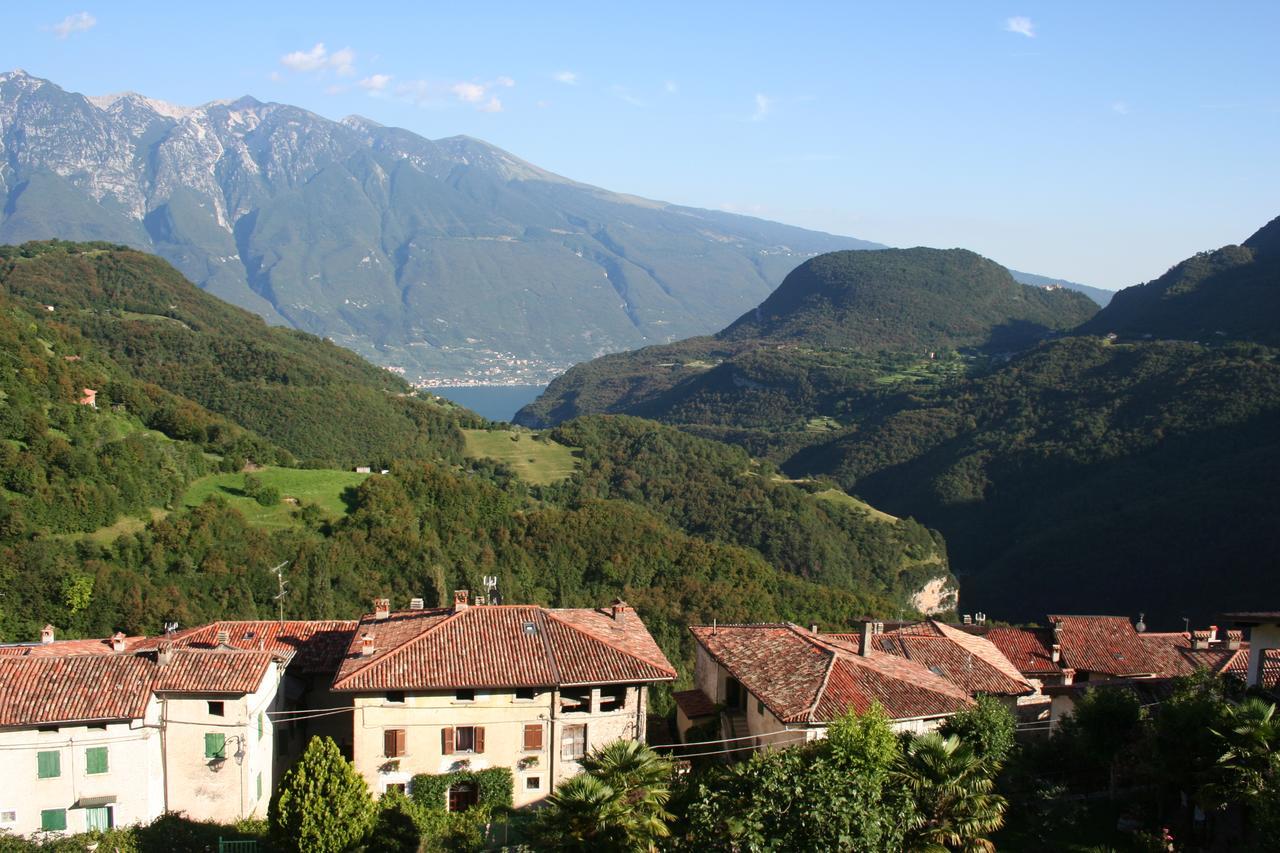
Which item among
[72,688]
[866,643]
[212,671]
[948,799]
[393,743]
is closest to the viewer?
[948,799]

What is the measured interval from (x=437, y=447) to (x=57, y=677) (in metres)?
82.9

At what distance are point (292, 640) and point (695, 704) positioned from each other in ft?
36.6

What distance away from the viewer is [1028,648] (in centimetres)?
3409

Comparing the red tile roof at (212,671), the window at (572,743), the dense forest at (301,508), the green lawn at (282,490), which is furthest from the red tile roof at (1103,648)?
the green lawn at (282,490)

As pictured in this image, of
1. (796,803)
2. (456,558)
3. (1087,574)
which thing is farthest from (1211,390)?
(796,803)

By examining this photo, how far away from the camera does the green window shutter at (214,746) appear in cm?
2433

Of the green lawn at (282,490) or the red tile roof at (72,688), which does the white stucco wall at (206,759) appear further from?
the green lawn at (282,490)

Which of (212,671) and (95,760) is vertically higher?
(212,671)

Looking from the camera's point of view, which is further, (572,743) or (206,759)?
(572,743)

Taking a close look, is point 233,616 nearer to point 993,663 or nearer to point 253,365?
point 993,663

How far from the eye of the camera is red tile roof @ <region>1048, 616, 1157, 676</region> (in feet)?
106

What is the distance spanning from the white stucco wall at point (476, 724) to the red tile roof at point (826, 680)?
12.5 ft

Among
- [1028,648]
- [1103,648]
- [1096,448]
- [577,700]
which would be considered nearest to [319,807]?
[577,700]

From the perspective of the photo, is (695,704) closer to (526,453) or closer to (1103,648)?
(1103,648)
